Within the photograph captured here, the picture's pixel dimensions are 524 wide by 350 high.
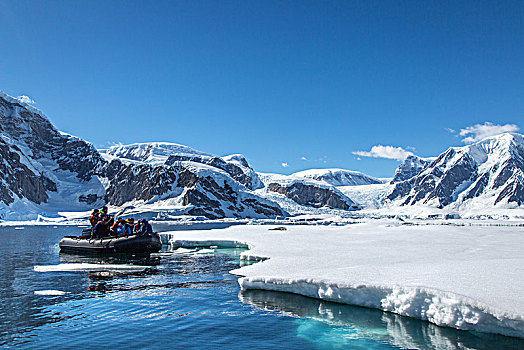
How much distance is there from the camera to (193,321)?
12172 mm

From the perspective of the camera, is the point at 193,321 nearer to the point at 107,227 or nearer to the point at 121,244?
the point at 121,244

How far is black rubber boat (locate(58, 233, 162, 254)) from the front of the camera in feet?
97.5

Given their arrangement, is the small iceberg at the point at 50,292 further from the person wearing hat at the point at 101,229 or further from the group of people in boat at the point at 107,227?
the person wearing hat at the point at 101,229

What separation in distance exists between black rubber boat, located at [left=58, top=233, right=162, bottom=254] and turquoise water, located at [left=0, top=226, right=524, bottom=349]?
1066cm

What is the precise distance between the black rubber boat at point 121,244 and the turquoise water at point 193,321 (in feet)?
35.0

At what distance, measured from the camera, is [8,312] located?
522 inches

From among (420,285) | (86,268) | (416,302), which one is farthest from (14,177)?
(416,302)

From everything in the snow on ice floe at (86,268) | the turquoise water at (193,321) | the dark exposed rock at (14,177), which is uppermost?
the dark exposed rock at (14,177)

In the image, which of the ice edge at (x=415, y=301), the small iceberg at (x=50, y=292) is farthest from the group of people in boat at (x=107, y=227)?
the ice edge at (x=415, y=301)

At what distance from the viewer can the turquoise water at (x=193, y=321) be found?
10.3 meters

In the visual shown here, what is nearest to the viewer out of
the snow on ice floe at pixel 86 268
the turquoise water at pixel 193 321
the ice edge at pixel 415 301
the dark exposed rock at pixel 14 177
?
the ice edge at pixel 415 301

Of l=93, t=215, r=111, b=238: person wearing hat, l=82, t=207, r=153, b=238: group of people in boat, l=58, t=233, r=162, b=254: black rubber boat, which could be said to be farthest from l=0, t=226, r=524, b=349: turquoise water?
l=93, t=215, r=111, b=238: person wearing hat

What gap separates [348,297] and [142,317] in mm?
6484

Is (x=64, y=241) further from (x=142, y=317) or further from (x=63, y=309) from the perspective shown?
(x=142, y=317)
